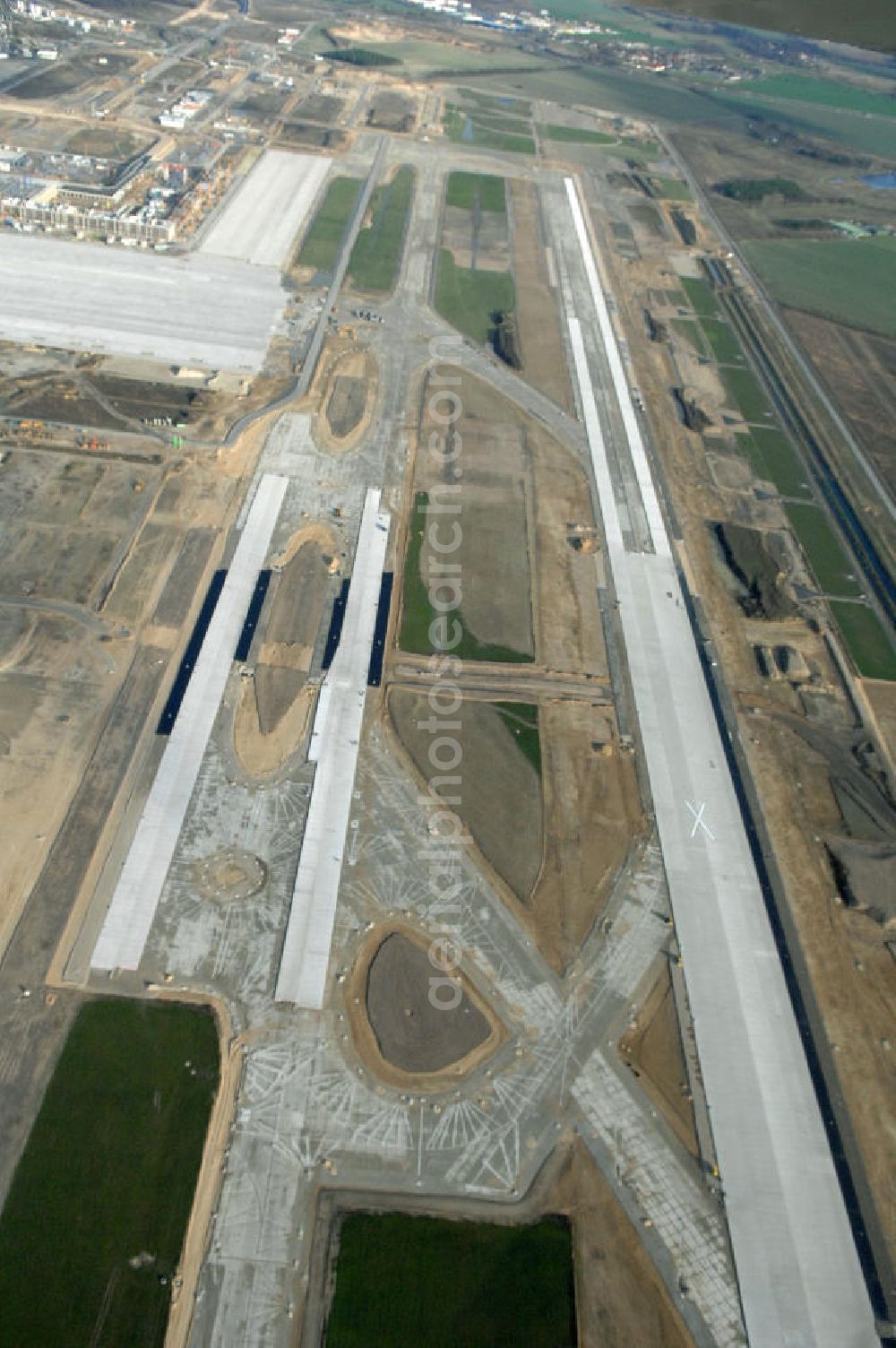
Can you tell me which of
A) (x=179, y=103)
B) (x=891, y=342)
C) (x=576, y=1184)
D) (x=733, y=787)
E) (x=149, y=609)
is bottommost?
(x=576, y=1184)

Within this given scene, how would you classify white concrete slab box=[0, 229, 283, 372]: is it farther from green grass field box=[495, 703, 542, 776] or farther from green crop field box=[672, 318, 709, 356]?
green grass field box=[495, 703, 542, 776]

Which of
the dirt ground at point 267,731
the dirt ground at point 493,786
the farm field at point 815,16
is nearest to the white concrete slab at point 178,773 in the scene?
the dirt ground at point 267,731

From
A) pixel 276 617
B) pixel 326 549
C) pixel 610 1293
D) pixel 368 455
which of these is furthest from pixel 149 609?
pixel 610 1293

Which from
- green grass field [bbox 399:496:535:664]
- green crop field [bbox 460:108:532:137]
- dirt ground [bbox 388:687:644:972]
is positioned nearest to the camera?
dirt ground [bbox 388:687:644:972]

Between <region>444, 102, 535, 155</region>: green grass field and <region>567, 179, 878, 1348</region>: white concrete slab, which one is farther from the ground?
<region>444, 102, 535, 155</region>: green grass field

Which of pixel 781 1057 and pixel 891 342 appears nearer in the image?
pixel 781 1057

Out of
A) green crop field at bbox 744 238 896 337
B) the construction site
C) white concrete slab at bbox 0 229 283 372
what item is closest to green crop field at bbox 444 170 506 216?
the construction site

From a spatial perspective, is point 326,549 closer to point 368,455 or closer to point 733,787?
point 368,455

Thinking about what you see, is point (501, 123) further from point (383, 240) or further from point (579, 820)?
point (579, 820)
